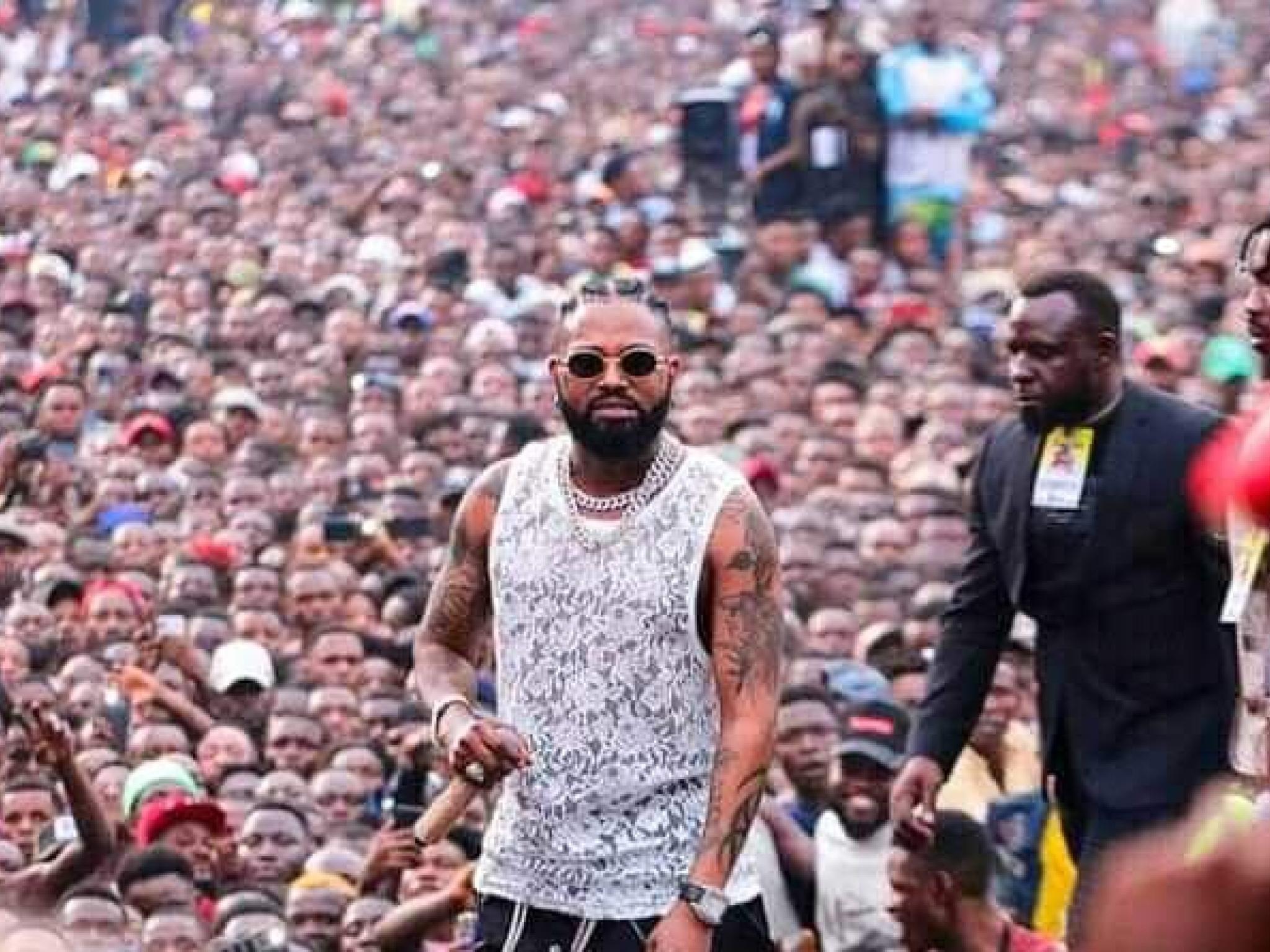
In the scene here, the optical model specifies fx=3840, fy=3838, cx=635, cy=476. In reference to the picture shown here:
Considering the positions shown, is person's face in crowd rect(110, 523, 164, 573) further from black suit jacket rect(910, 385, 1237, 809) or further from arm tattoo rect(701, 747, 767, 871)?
arm tattoo rect(701, 747, 767, 871)

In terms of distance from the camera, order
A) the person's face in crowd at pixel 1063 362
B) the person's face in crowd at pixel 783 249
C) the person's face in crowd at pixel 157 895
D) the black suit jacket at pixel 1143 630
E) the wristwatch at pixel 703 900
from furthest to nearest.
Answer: the person's face in crowd at pixel 783 249
the person's face in crowd at pixel 157 895
the person's face in crowd at pixel 1063 362
the black suit jacket at pixel 1143 630
the wristwatch at pixel 703 900

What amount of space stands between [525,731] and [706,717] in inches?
11.9

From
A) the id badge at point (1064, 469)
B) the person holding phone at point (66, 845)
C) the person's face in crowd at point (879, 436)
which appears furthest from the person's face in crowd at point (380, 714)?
the id badge at point (1064, 469)

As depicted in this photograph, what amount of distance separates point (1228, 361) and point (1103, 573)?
10408 mm

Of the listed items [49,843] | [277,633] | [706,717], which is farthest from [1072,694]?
[277,633]

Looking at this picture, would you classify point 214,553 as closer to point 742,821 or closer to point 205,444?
point 205,444

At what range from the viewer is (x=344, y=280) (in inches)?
808

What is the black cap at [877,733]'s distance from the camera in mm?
9857

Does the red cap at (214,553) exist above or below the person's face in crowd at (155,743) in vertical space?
below

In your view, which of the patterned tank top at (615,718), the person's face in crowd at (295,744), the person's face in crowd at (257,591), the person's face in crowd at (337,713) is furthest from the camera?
the person's face in crowd at (257,591)

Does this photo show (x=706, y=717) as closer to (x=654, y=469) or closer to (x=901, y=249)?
(x=654, y=469)

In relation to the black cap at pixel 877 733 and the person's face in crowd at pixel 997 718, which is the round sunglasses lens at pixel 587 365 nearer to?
the black cap at pixel 877 733

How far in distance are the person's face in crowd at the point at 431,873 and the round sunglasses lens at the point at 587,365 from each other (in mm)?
3713

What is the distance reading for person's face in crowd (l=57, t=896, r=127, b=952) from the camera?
907cm
